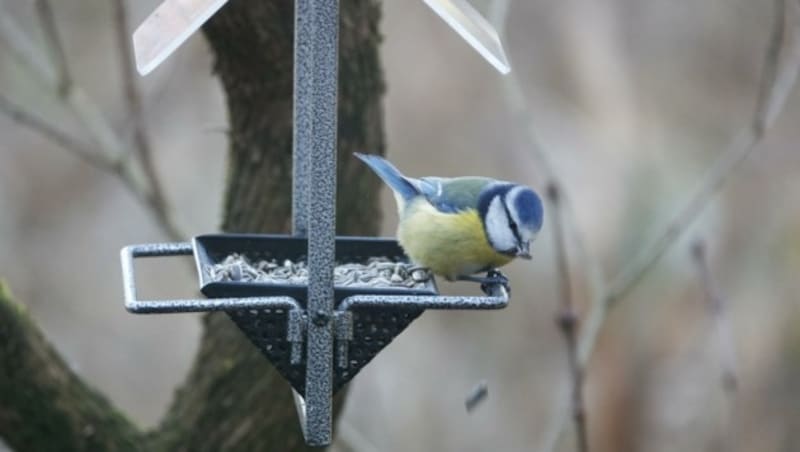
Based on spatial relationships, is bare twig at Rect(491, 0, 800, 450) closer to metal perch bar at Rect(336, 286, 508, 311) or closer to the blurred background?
metal perch bar at Rect(336, 286, 508, 311)

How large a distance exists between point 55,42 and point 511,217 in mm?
1440

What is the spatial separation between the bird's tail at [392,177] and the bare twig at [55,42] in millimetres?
1079

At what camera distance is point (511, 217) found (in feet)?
8.35

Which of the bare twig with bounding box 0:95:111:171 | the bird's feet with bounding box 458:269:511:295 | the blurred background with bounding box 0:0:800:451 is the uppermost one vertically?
the bare twig with bounding box 0:95:111:171

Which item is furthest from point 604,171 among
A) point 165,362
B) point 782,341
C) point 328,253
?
point 328,253

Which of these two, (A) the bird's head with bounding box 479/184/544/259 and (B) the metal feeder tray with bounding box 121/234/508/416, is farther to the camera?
(A) the bird's head with bounding box 479/184/544/259

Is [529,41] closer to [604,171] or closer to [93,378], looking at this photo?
[604,171]

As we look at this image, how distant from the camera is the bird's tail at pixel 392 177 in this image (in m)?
2.69

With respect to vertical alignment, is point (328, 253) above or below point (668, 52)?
above

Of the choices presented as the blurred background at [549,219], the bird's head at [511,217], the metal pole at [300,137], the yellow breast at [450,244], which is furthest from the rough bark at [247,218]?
the blurred background at [549,219]

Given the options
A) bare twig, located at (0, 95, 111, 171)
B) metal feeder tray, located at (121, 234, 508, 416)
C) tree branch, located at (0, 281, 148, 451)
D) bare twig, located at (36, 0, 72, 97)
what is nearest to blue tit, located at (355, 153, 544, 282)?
metal feeder tray, located at (121, 234, 508, 416)

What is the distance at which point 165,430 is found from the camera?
125 inches

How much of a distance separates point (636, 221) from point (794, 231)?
2.63ft

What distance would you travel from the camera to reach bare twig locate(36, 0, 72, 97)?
3.27 meters
